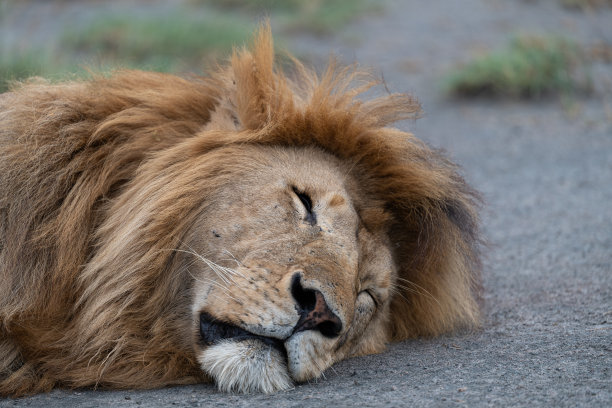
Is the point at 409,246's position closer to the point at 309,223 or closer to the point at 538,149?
the point at 309,223

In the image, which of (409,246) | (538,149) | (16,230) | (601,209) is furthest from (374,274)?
(538,149)

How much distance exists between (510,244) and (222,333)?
2.49 m

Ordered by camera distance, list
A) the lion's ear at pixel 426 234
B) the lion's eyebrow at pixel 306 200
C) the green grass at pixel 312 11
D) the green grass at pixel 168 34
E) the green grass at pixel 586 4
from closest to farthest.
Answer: the lion's eyebrow at pixel 306 200 → the lion's ear at pixel 426 234 → the green grass at pixel 168 34 → the green grass at pixel 312 11 → the green grass at pixel 586 4

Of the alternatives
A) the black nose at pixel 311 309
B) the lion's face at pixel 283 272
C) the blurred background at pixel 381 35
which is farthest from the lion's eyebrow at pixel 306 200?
the blurred background at pixel 381 35

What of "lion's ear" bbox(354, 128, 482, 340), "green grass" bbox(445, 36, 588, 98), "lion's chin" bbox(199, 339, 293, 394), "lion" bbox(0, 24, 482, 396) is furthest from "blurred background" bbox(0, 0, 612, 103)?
"lion's chin" bbox(199, 339, 293, 394)

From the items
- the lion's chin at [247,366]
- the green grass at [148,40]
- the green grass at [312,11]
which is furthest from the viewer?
the green grass at [312,11]

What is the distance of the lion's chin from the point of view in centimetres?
226

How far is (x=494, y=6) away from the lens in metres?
10.5

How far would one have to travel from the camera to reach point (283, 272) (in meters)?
2.33

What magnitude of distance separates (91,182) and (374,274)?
0.97 m

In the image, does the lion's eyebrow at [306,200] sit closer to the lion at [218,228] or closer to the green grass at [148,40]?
the lion at [218,228]

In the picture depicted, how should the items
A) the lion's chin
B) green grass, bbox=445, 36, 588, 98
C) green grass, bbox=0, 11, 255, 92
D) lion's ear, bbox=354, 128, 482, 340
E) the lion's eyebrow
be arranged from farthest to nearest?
green grass, bbox=0, 11, 255, 92, green grass, bbox=445, 36, 588, 98, lion's ear, bbox=354, 128, 482, 340, the lion's eyebrow, the lion's chin

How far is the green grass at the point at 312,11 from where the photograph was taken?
9.43 meters

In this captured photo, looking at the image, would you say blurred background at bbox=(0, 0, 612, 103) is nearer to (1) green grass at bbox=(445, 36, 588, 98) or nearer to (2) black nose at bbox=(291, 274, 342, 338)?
(1) green grass at bbox=(445, 36, 588, 98)
